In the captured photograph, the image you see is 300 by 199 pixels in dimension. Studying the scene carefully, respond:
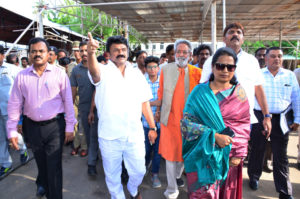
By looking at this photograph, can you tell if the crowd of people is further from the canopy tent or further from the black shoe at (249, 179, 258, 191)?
the canopy tent

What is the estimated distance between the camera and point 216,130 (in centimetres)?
184

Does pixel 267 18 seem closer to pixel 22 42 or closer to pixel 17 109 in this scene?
pixel 17 109

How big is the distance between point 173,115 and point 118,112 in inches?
30.8

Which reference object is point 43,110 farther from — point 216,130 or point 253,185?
point 253,185

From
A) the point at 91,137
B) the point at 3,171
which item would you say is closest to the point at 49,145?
the point at 91,137

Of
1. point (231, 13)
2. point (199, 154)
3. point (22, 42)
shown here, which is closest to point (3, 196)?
point (199, 154)

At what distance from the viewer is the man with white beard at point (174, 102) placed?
2.65 m

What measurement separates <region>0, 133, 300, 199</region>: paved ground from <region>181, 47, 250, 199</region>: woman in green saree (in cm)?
101

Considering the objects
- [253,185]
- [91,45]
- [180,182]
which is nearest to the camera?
[91,45]

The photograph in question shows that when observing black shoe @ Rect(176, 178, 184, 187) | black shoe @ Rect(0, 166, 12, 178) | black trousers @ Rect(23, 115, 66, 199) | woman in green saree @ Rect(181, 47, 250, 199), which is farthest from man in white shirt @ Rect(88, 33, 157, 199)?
black shoe @ Rect(0, 166, 12, 178)

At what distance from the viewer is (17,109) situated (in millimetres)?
2264

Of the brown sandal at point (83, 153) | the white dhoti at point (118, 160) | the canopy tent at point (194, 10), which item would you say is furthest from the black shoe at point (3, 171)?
the canopy tent at point (194, 10)

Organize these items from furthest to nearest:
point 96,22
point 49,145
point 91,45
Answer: point 96,22 → point 49,145 → point 91,45

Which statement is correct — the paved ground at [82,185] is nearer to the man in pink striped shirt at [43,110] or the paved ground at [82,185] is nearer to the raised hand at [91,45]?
the man in pink striped shirt at [43,110]
